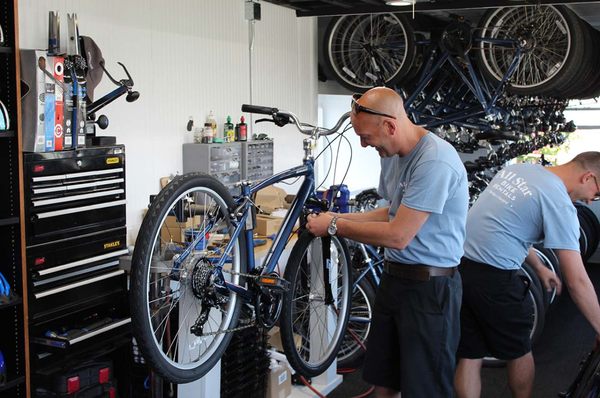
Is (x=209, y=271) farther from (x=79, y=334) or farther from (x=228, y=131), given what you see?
(x=228, y=131)

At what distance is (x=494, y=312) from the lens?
3.33m

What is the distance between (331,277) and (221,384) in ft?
2.44

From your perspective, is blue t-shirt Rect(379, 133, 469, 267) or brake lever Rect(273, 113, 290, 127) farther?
brake lever Rect(273, 113, 290, 127)

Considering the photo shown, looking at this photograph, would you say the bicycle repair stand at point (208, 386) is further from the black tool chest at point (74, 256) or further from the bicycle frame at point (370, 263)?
the black tool chest at point (74, 256)

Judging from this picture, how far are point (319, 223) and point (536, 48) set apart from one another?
3.89 meters

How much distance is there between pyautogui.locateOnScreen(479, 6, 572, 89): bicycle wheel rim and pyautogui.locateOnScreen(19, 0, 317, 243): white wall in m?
1.69

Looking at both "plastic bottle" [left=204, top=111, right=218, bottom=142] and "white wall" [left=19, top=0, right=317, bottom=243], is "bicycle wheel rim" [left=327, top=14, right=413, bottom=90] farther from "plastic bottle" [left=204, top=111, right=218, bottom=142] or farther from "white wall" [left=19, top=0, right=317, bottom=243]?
"plastic bottle" [left=204, top=111, right=218, bottom=142]

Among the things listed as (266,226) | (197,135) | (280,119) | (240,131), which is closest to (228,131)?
(240,131)

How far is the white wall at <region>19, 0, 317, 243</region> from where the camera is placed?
14.1 feet

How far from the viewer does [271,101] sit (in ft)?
20.0

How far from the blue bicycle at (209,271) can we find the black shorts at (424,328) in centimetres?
44

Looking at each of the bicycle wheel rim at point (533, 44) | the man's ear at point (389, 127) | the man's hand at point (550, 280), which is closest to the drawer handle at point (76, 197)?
the man's ear at point (389, 127)

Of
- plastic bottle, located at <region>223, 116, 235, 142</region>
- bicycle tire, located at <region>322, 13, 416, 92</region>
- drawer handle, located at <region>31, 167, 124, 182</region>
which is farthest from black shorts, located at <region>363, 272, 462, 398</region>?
bicycle tire, located at <region>322, 13, 416, 92</region>

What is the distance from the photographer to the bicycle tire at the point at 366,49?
21.1 feet
